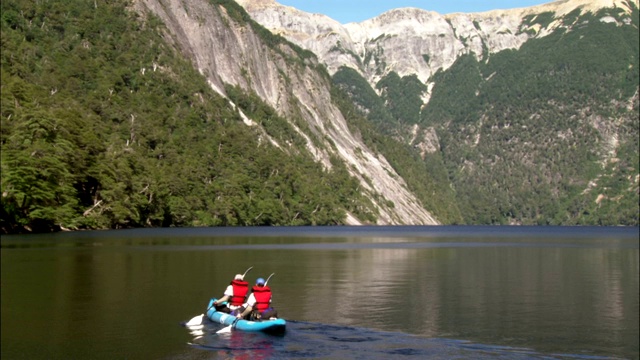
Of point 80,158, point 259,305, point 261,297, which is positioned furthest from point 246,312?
point 80,158

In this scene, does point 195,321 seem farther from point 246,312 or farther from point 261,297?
point 261,297

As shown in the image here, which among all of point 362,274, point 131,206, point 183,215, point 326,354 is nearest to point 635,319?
point 326,354

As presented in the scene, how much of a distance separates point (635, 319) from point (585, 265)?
35.9 m

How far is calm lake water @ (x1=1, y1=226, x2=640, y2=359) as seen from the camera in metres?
31.4

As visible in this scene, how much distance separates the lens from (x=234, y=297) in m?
37.3

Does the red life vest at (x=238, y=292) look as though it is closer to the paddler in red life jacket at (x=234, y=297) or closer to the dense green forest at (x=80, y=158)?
the paddler in red life jacket at (x=234, y=297)

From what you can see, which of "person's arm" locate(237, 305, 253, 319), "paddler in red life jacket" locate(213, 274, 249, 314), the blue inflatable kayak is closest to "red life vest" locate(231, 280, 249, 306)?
"paddler in red life jacket" locate(213, 274, 249, 314)

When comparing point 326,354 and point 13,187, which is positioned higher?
point 13,187

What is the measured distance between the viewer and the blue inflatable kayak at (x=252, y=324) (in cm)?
3378

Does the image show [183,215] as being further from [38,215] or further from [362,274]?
[362,274]

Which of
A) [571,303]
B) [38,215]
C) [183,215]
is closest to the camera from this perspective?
[571,303]

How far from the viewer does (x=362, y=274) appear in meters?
62.2

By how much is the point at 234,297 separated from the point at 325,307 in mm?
6874

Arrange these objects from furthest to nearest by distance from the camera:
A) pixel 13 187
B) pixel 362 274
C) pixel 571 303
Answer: pixel 13 187 → pixel 362 274 → pixel 571 303
